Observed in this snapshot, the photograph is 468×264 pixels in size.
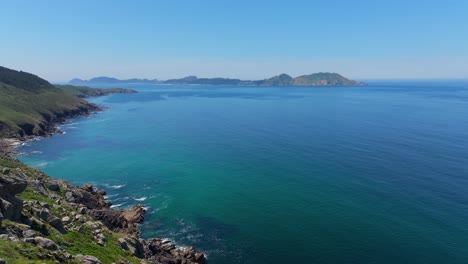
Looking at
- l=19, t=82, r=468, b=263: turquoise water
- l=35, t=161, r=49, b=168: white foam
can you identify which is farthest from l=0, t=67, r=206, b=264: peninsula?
l=35, t=161, r=49, b=168: white foam

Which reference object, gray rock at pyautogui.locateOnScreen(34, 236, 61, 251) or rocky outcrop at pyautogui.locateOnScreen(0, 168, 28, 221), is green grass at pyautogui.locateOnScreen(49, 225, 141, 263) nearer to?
gray rock at pyautogui.locateOnScreen(34, 236, 61, 251)

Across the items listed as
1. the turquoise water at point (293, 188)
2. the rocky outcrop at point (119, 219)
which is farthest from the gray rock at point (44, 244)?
the rocky outcrop at point (119, 219)

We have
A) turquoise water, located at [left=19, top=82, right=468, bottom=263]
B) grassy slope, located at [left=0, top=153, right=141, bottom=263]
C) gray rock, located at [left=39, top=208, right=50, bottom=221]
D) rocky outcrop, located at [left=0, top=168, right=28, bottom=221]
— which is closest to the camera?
grassy slope, located at [left=0, top=153, right=141, bottom=263]

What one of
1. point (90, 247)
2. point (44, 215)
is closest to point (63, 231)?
point (44, 215)

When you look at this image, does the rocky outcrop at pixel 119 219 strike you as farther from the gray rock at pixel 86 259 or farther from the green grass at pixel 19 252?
the green grass at pixel 19 252

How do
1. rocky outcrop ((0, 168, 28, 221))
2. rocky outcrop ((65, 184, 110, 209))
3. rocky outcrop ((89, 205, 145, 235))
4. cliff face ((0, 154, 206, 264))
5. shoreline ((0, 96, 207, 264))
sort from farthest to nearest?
rocky outcrop ((65, 184, 110, 209)) → rocky outcrop ((89, 205, 145, 235)) → shoreline ((0, 96, 207, 264)) → rocky outcrop ((0, 168, 28, 221)) → cliff face ((0, 154, 206, 264))

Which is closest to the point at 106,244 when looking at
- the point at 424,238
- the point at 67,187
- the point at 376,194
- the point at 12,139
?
the point at 67,187
